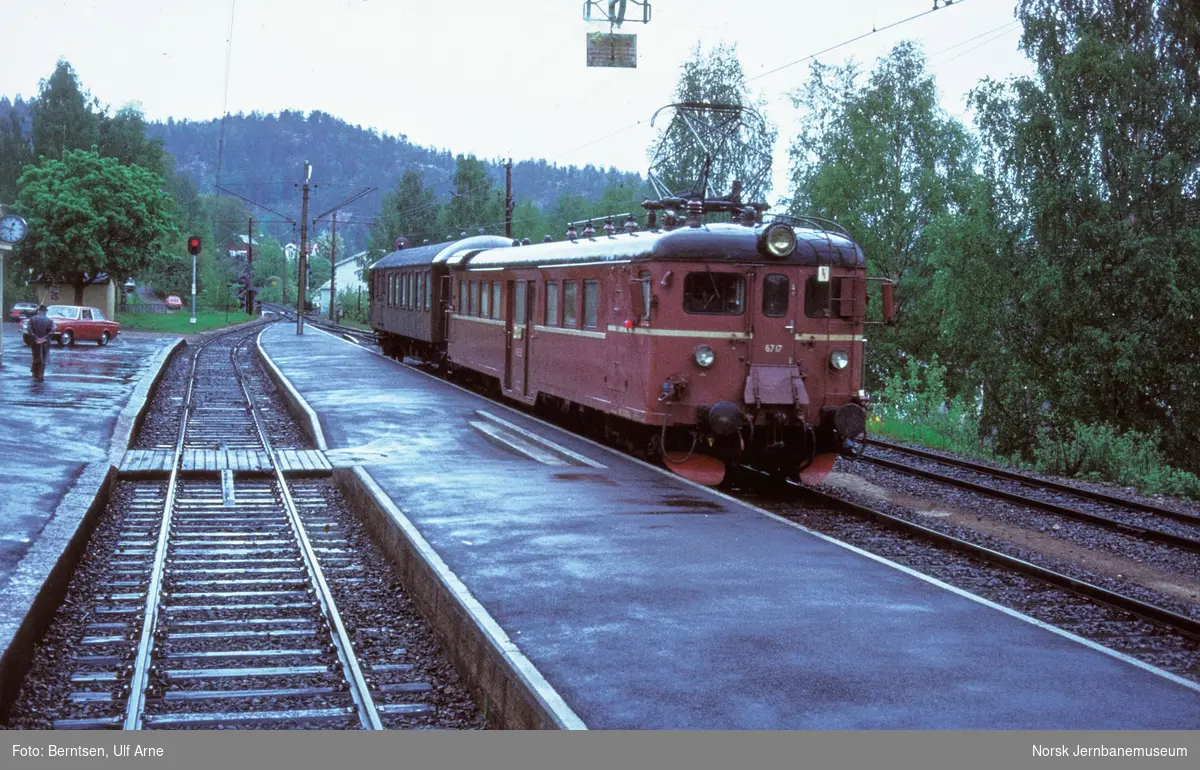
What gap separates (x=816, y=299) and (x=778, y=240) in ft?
2.66

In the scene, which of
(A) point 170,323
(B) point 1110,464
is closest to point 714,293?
(B) point 1110,464

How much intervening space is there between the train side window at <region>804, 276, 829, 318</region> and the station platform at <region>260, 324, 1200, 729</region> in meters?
2.42

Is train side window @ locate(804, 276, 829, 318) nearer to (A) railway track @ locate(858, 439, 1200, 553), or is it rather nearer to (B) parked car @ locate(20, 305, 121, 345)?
(A) railway track @ locate(858, 439, 1200, 553)

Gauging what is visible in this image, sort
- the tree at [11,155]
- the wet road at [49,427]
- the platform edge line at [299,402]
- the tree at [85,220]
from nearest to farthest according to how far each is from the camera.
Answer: the wet road at [49,427] < the platform edge line at [299,402] < the tree at [85,220] < the tree at [11,155]

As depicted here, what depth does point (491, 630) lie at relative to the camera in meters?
7.21

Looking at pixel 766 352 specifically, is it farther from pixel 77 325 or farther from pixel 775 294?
pixel 77 325

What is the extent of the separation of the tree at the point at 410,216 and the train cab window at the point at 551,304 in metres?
74.9

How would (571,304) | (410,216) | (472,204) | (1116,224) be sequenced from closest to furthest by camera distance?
(571,304) < (1116,224) < (472,204) < (410,216)

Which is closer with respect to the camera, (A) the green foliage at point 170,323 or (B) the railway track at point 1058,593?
(B) the railway track at point 1058,593

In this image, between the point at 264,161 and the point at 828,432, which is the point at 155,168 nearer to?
the point at 828,432

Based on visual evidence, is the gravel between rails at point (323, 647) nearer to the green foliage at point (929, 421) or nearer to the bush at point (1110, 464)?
the bush at point (1110, 464)

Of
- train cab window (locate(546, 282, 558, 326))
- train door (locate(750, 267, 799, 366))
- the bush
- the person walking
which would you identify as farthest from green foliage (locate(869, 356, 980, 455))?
the person walking

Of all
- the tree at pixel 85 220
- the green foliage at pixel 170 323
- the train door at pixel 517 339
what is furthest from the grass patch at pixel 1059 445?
the green foliage at pixel 170 323

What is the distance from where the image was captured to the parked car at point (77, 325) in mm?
36500
